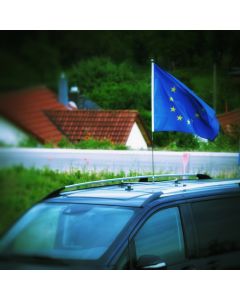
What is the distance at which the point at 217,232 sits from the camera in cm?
538

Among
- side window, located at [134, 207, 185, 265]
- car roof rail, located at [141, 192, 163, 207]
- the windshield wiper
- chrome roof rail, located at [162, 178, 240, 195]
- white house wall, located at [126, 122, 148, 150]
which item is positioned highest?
white house wall, located at [126, 122, 148, 150]

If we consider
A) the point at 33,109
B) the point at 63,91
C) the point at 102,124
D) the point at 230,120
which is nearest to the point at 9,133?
the point at 33,109

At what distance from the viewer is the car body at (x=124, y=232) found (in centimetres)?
457

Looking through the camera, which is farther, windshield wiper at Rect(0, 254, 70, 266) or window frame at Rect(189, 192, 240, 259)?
window frame at Rect(189, 192, 240, 259)

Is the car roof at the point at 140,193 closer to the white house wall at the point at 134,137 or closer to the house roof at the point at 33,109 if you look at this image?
the house roof at the point at 33,109

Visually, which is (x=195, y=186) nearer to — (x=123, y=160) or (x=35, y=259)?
(x=35, y=259)

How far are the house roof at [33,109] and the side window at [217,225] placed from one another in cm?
206

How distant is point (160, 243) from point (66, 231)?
0.65 meters

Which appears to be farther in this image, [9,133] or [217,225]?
[9,133]

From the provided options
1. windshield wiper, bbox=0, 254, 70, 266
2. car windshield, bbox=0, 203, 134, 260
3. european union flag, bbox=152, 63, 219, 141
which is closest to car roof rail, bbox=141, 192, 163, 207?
car windshield, bbox=0, 203, 134, 260

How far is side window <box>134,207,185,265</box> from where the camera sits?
468cm

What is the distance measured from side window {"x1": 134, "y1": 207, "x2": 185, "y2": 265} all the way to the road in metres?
2.08

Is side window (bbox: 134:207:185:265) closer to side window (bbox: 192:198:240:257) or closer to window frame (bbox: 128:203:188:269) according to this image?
window frame (bbox: 128:203:188:269)

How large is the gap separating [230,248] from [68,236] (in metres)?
1.33
